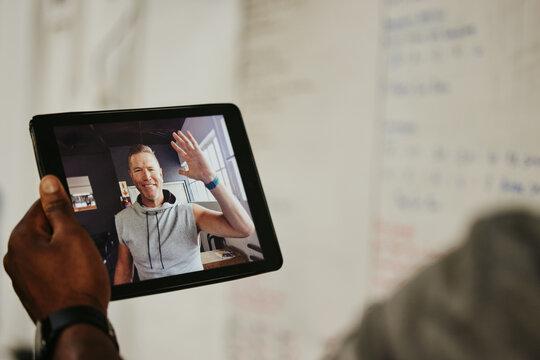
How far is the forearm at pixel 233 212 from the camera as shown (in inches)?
17.4

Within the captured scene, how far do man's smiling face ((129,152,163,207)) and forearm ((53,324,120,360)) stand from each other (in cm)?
11

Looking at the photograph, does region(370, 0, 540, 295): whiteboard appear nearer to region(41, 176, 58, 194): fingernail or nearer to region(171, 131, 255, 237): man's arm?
region(171, 131, 255, 237): man's arm

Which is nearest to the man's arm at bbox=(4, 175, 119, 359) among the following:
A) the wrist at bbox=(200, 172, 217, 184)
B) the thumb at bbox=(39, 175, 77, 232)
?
the thumb at bbox=(39, 175, 77, 232)

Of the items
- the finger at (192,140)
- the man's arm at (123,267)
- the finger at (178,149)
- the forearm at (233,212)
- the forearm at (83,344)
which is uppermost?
the finger at (192,140)

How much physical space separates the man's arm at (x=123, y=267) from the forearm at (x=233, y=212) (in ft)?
0.29

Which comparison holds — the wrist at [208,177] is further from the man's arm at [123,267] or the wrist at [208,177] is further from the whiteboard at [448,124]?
the whiteboard at [448,124]

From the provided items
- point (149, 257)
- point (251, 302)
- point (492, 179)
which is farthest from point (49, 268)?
point (251, 302)

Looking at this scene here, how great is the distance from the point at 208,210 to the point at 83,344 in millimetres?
149

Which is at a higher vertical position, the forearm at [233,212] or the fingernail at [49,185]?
the fingernail at [49,185]

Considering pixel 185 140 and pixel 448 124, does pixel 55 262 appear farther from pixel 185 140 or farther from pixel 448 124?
pixel 448 124

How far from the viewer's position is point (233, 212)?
1.47 ft

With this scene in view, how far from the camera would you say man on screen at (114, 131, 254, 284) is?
41cm

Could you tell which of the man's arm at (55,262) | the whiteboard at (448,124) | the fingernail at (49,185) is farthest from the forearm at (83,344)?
the whiteboard at (448,124)

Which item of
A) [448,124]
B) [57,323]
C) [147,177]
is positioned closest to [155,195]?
[147,177]
